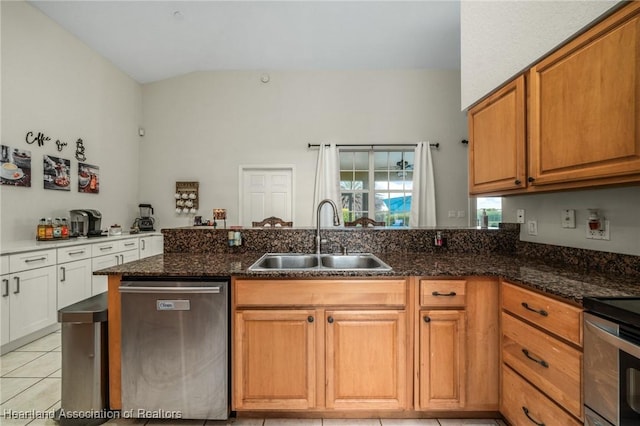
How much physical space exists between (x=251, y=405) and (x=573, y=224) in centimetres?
205

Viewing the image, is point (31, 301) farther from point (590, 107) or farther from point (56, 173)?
point (590, 107)

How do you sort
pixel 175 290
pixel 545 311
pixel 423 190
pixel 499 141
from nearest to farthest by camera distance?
pixel 545 311 → pixel 175 290 → pixel 499 141 → pixel 423 190

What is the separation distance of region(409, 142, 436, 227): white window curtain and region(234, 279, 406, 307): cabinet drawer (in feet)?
11.6

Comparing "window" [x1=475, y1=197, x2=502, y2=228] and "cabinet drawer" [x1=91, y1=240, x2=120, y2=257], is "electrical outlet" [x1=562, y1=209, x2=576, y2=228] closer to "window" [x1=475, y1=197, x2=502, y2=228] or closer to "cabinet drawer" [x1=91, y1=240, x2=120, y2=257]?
"window" [x1=475, y1=197, x2=502, y2=228]

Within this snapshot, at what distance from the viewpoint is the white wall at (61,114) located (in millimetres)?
2986

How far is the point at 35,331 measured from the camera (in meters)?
2.68

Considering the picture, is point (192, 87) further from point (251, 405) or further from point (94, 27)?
point (251, 405)

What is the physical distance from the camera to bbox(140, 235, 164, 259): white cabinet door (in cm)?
420

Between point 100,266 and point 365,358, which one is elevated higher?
point 100,266

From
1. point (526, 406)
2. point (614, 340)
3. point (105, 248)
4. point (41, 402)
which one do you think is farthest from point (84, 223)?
point (614, 340)

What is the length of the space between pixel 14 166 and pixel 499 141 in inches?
167

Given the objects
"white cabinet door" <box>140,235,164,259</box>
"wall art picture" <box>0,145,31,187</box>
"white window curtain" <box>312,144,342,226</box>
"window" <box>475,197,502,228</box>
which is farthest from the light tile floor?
"window" <box>475,197,502,228</box>

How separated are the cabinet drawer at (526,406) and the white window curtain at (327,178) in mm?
3612

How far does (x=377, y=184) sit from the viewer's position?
518 centimetres
